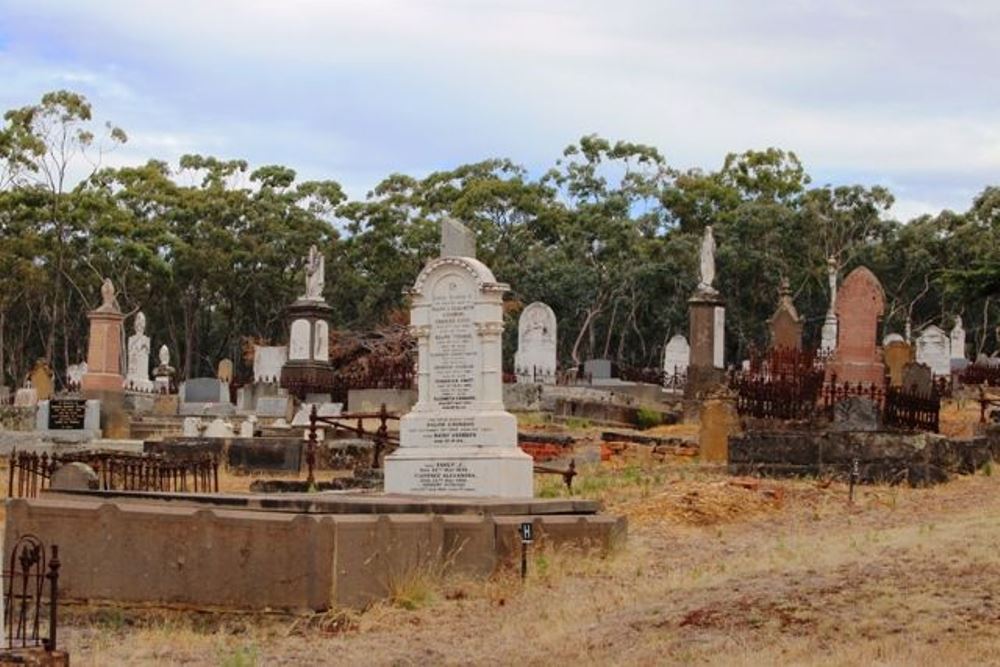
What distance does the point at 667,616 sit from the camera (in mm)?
10430

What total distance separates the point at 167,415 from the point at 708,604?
3025cm

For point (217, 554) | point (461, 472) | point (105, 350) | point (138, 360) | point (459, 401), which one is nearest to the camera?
point (217, 554)

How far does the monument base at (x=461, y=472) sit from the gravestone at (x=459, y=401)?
0.04ft

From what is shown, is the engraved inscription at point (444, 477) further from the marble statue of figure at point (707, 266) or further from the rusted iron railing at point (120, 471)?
the marble statue of figure at point (707, 266)

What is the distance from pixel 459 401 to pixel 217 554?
652 centimetres

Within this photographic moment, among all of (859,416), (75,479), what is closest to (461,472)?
(75,479)

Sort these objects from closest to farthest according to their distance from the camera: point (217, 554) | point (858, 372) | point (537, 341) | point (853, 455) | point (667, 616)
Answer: point (667, 616) → point (217, 554) → point (853, 455) → point (858, 372) → point (537, 341)

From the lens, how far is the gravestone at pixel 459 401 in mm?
17328

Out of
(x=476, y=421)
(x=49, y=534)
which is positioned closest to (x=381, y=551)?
(x=49, y=534)

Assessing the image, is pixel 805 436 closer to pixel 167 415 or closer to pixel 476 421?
pixel 476 421

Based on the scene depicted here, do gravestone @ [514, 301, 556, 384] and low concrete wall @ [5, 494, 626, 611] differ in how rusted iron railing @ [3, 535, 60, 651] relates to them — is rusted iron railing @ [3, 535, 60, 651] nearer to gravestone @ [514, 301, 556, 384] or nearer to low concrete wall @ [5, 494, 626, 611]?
low concrete wall @ [5, 494, 626, 611]

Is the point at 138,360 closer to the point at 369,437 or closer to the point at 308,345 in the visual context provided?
the point at 308,345

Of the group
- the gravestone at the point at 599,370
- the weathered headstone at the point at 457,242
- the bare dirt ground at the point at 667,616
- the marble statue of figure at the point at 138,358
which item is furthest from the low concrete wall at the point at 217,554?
the marble statue of figure at the point at 138,358

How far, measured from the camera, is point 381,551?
12.2m
